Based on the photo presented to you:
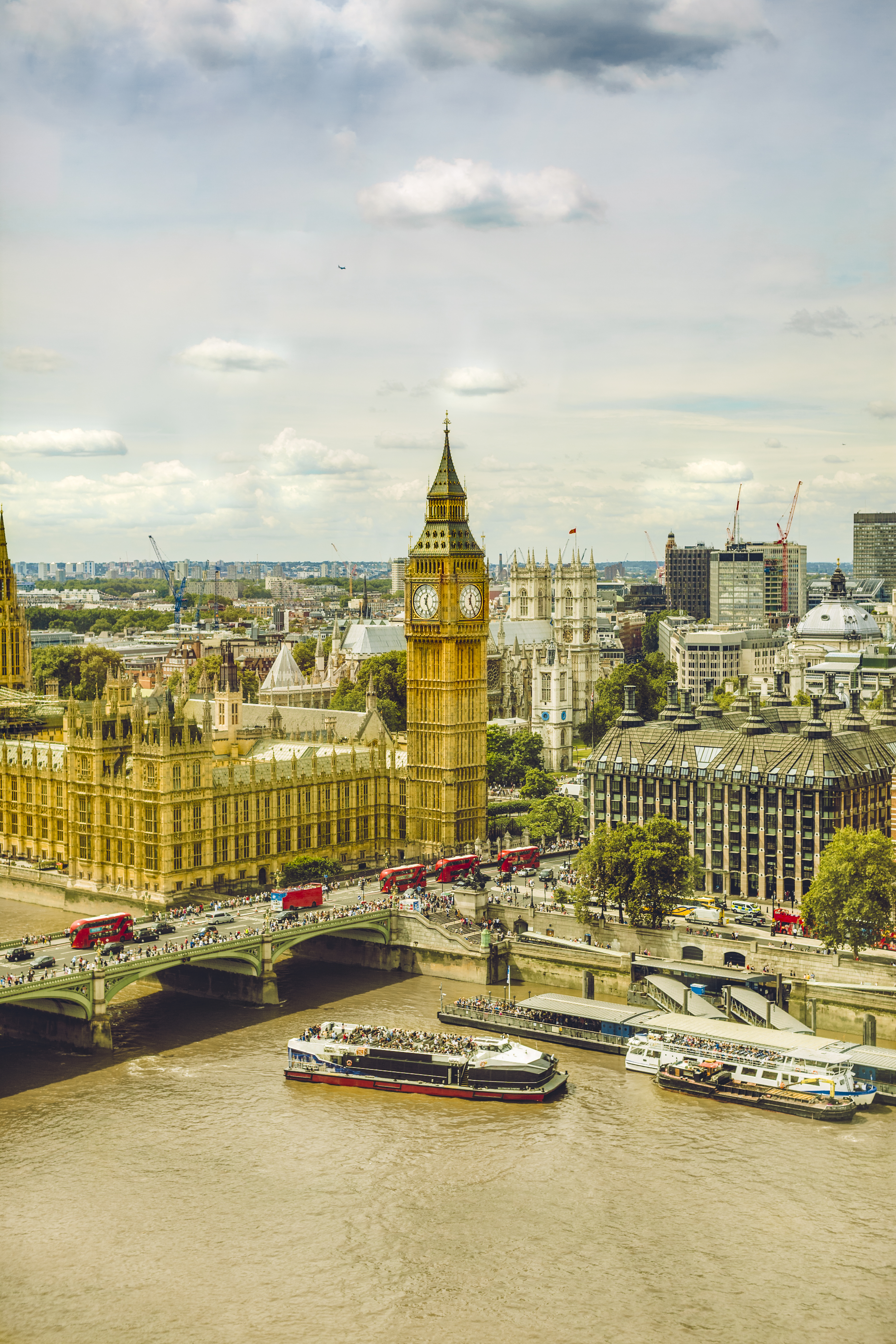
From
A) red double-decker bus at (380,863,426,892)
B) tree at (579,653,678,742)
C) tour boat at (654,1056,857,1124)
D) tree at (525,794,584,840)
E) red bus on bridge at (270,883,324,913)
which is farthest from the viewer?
tree at (579,653,678,742)

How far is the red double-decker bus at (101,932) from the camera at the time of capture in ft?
282

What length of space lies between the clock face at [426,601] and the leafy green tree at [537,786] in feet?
112

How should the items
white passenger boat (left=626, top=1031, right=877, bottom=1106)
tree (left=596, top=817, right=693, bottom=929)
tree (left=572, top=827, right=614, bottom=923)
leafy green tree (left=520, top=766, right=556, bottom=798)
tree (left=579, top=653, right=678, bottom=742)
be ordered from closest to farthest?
1. white passenger boat (left=626, top=1031, right=877, bottom=1106)
2. tree (left=596, top=817, right=693, bottom=929)
3. tree (left=572, top=827, right=614, bottom=923)
4. leafy green tree (left=520, top=766, right=556, bottom=798)
5. tree (left=579, top=653, right=678, bottom=742)

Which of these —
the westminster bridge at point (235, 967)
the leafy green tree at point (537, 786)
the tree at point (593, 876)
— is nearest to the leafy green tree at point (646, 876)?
the tree at point (593, 876)

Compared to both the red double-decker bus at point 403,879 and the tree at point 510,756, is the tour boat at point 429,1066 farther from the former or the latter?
the tree at point 510,756

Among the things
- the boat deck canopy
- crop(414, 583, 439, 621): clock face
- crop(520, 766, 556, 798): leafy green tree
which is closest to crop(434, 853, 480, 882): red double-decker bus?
crop(414, 583, 439, 621): clock face

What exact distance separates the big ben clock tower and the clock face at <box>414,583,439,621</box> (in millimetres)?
70

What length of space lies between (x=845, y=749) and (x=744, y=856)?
10.2 metres

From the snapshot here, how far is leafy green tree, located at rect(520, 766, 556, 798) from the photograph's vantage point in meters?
146

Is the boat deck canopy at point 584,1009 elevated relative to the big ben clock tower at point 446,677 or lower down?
lower down

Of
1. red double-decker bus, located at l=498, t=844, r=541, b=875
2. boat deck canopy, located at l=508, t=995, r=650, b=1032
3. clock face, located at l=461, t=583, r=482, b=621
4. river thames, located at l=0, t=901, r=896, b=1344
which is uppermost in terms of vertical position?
clock face, located at l=461, t=583, r=482, b=621

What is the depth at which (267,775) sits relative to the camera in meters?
110

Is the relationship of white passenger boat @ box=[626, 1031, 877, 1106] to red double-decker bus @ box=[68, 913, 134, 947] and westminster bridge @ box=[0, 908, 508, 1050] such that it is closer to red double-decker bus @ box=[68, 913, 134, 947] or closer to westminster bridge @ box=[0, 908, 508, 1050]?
westminster bridge @ box=[0, 908, 508, 1050]

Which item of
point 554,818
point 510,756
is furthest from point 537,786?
point 554,818
